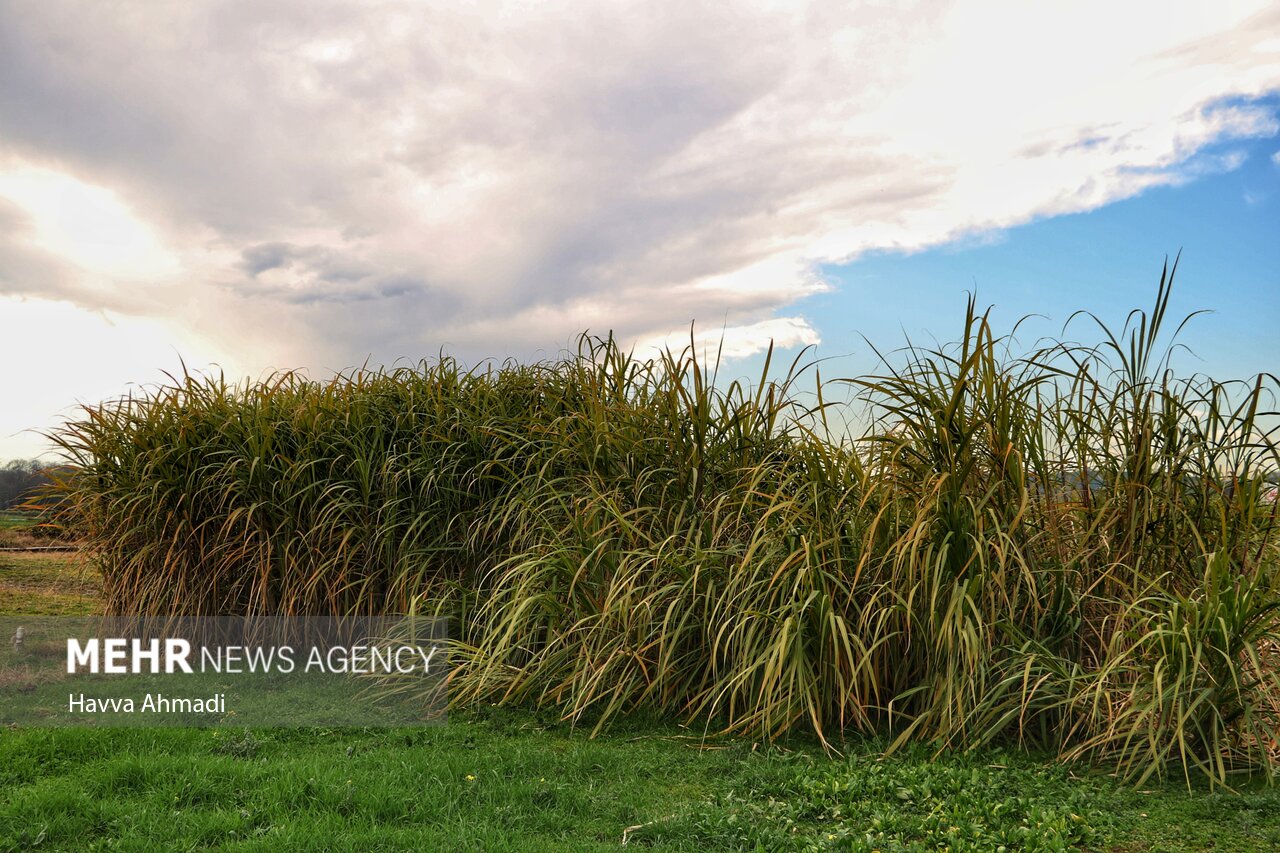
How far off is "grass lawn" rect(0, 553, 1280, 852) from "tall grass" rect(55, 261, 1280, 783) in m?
0.24

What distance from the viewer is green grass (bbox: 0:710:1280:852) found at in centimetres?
319

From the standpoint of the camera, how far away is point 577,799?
11.5 feet

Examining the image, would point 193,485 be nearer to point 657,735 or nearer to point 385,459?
point 385,459

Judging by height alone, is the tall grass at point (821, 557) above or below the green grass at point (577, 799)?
above

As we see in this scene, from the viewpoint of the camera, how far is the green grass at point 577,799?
319cm

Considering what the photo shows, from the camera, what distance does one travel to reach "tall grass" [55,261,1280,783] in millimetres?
3996

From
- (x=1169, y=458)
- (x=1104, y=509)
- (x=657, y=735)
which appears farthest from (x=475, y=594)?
(x=1169, y=458)

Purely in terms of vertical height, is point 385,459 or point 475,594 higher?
point 385,459

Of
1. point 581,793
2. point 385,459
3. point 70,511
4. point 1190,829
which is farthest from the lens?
point 70,511

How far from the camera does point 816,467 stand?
4758mm

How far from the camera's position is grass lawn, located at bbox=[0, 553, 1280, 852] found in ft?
10.5

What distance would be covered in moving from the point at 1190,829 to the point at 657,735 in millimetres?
2145

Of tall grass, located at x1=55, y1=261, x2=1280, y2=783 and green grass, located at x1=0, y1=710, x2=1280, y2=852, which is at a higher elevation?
tall grass, located at x1=55, y1=261, x2=1280, y2=783

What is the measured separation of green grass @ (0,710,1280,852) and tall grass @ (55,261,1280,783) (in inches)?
9.9
